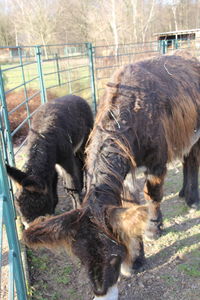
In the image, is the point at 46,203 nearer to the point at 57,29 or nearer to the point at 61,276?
the point at 61,276

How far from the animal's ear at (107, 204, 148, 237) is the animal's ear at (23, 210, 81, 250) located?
0.25 metres

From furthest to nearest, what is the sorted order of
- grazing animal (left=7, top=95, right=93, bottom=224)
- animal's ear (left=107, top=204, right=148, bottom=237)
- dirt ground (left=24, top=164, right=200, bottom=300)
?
grazing animal (left=7, top=95, right=93, bottom=224) < dirt ground (left=24, top=164, right=200, bottom=300) < animal's ear (left=107, top=204, right=148, bottom=237)

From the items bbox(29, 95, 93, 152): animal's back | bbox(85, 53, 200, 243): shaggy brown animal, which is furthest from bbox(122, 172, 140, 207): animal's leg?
bbox(29, 95, 93, 152): animal's back

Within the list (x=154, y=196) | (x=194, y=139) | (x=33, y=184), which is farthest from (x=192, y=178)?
(x=33, y=184)

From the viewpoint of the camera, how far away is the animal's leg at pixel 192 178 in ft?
13.1

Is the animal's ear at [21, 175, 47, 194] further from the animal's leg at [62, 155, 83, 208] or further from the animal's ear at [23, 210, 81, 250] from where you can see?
the animal's ear at [23, 210, 81, 250]

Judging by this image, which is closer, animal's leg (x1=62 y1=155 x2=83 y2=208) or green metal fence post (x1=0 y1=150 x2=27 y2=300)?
green metal fence post (x1=0 y1=150 x2=27 y2=300)

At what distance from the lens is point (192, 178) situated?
4.06 metres

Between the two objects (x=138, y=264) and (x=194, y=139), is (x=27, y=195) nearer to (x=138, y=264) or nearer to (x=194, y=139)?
(x=138, y=264)

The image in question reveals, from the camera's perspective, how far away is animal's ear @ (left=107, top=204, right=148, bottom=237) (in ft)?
5.40

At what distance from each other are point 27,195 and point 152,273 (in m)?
1.63

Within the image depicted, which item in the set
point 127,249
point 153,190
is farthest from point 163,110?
point 127,249

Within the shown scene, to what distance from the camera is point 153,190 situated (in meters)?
3.13

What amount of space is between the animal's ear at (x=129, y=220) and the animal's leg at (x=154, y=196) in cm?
112
